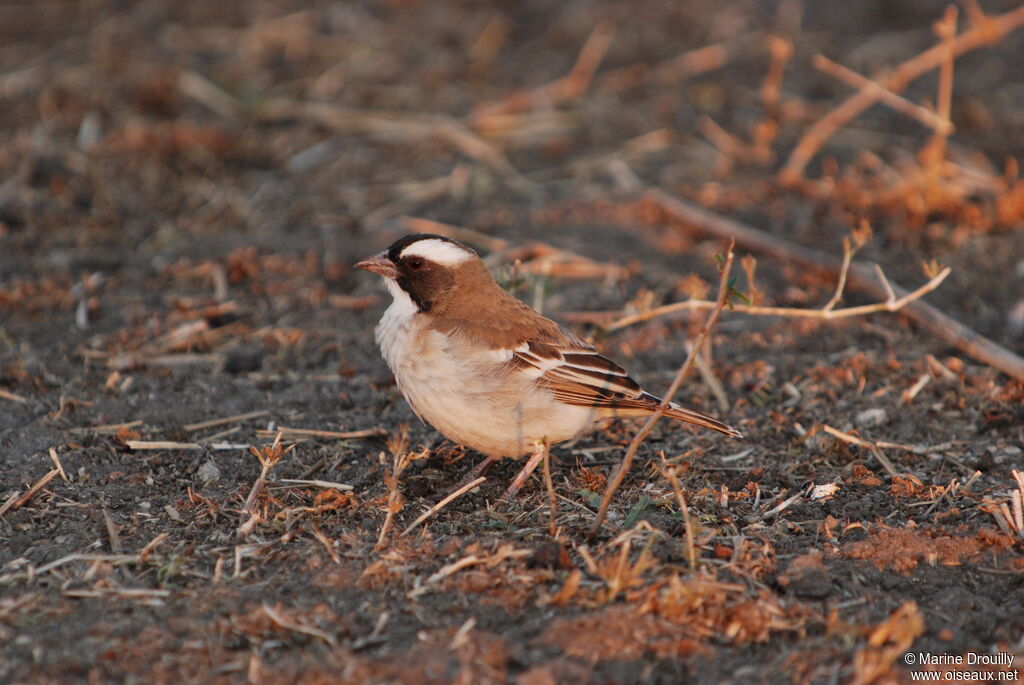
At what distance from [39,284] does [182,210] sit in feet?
5.50

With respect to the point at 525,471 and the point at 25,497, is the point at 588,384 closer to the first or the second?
the point at 525,471

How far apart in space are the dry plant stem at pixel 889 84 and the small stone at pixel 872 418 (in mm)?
2691

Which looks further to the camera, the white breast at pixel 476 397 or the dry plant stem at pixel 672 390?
the white breast at pixel 476 397

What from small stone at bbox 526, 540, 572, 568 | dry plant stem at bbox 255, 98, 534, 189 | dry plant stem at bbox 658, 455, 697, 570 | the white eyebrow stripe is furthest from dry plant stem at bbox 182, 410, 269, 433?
dry plant stem at bbox 255, 98, 534, 189

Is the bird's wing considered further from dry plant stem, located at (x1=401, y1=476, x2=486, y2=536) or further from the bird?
dry plant stem, located at (x1=401, y1=476, x2=486, y2=536)

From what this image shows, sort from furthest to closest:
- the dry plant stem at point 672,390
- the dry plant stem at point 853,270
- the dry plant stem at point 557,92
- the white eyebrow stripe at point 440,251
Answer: the dry plant stem at point 557,92 → the dry plant stem at point 853,270 → the white eyebrow stripe at point 440,251 → the dry plant stem at point 672,390

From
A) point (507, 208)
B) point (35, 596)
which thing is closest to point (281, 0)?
point (507, 208)

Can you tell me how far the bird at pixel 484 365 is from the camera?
549cm

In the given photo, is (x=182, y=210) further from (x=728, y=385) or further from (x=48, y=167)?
(x=728, y=385)

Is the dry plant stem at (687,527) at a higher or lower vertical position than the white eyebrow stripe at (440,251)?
lower

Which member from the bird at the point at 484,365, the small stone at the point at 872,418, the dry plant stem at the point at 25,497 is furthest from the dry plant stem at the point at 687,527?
the dry plant stem at the point at 25,497

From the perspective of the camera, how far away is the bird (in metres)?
5.49

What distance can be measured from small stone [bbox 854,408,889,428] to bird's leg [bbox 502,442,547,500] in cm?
193

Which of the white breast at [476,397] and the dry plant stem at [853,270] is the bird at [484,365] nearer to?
the white breast at [476,397]
